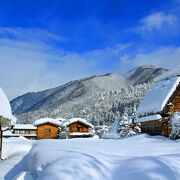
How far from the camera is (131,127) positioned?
48125 mm

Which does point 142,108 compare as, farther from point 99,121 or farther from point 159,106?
point 99,121

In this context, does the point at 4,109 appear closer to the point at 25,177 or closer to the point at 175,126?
the point at 25,177

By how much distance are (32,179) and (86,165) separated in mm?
2350

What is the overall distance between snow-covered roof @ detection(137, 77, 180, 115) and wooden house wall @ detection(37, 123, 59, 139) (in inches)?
1053

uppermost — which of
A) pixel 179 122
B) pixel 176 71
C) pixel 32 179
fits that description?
pixel 176 71

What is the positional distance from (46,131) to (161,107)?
32.5 meters

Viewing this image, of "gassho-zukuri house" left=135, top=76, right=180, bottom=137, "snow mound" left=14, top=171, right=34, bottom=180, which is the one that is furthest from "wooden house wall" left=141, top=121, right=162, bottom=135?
"snow mound" left=14, top=171, right=34, bottom=180

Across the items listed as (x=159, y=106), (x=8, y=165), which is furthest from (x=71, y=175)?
(x=159, y=106)

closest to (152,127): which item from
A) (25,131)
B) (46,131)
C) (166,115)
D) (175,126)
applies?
(166,115)

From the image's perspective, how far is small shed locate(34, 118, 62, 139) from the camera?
211 ft

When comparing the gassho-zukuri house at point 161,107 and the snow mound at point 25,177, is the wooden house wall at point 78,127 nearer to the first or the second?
the gassho-zukuri house at point 161,107

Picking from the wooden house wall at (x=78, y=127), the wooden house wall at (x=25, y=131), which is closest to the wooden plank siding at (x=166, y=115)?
the wooden house wall at (x=78, y=127)

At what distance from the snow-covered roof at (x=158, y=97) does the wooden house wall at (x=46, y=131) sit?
26.7m

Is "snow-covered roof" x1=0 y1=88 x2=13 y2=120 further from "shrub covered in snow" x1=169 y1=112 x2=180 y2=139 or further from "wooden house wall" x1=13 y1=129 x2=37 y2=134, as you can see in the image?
"wooden house wall" x1=13 y1=129 x2=37 y2=134
